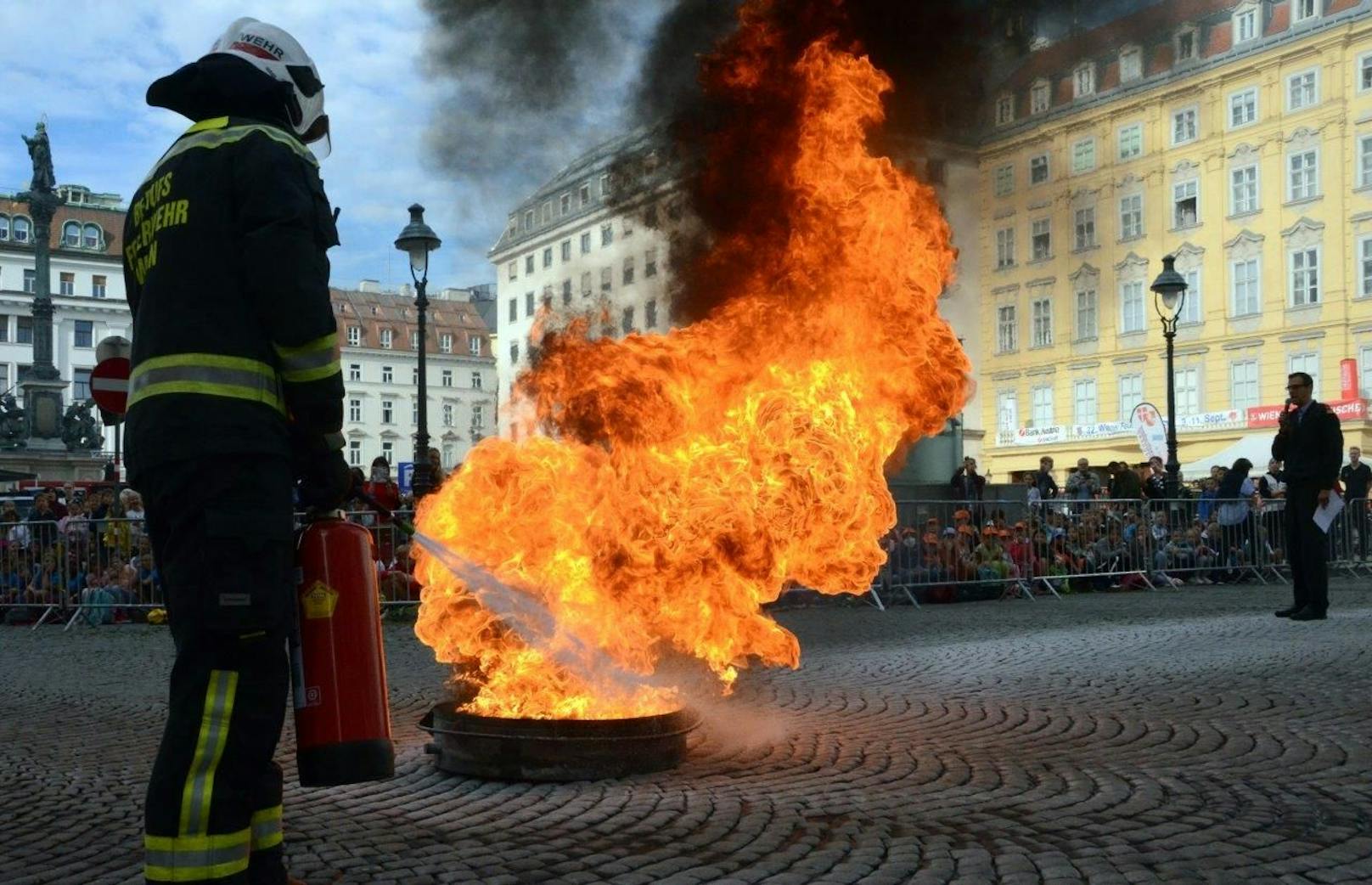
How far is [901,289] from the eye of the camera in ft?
22.0

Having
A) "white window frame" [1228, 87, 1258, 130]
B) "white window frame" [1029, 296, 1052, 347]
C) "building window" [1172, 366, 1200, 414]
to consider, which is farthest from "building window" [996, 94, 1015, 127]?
"building window" [1172, 366, 1200, 414]

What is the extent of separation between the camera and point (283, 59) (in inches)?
140

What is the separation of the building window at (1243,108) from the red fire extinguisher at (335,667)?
25398 mm

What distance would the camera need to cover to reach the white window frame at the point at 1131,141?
1506cm

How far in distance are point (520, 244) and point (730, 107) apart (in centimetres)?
406

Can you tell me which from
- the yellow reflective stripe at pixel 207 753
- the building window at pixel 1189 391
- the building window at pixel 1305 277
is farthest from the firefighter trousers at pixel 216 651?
the building window at pixel 1189 391

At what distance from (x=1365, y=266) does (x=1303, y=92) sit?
9.77 meters

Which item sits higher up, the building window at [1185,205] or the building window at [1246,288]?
the building window at [1185,205]

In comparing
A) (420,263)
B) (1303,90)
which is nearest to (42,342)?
(420,263)

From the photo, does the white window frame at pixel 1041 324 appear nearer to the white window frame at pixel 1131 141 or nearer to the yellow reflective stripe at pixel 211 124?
the white window frame at pixel 1131 141

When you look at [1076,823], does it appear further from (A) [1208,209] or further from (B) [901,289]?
(A) [1208,209]

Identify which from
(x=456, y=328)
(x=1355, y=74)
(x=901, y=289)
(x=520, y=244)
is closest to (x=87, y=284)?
(x=456, y=328)

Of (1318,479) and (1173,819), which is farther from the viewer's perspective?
(1318,479)

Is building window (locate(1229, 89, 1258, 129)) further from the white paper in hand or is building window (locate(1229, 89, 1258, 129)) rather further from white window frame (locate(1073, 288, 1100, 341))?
the white paper in hand
